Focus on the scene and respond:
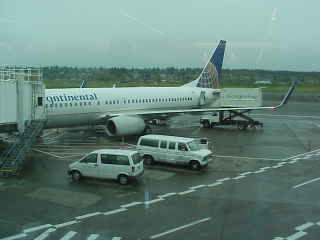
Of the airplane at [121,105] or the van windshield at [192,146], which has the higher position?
the airplane at [121,105]

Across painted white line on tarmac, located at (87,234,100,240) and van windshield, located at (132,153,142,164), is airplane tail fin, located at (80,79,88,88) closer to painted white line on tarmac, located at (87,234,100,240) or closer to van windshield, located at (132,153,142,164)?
van windshield, located at (132,153,142,164)

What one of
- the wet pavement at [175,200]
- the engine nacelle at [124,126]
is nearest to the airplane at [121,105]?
the engine nacelle at [124,126]

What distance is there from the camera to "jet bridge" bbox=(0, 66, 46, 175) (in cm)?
1925

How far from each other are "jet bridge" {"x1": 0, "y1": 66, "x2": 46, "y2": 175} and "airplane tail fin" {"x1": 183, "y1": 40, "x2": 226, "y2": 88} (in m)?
21.3

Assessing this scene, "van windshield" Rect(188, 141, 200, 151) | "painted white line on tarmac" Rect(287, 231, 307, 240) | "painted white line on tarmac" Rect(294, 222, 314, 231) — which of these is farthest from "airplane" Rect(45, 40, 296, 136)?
"painted white line on tarmac" Rect(287, 231, 307, 240)

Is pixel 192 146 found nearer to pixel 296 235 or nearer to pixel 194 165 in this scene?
pixel 194 165

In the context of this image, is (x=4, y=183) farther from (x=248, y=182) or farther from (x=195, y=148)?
(x=248, y=182)

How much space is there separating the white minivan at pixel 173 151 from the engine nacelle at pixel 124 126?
273 inches

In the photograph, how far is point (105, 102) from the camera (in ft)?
96.1

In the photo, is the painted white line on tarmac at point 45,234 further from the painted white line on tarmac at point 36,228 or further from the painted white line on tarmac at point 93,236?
the painted white line on tarmac at point 93,236

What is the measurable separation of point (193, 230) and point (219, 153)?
505 inches

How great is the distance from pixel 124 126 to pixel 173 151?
858cm

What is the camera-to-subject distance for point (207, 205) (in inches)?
551

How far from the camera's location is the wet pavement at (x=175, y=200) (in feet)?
37.8
